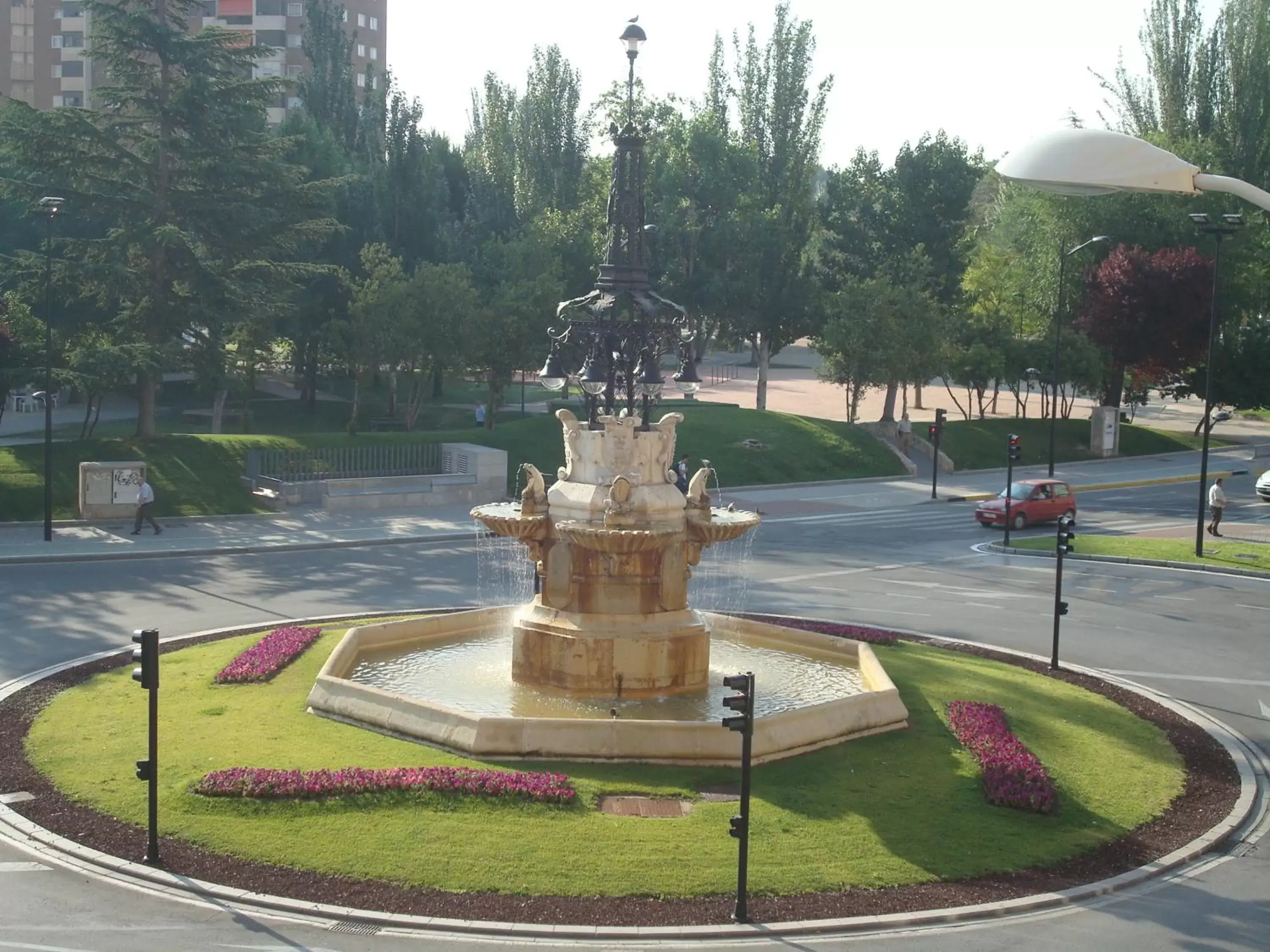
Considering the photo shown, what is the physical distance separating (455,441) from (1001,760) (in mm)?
30292

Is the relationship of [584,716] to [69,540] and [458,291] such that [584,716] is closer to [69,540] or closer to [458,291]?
[69,540]

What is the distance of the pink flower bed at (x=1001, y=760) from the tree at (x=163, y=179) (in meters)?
26.9

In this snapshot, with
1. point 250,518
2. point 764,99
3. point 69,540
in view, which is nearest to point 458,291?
point 250,518

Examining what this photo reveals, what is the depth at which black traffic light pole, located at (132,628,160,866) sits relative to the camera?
13.6m

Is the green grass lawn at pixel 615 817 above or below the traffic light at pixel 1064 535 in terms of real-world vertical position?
below

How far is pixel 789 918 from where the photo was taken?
12.8 metres

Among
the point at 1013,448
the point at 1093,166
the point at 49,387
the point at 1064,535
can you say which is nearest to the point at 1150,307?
the point at 1013,448

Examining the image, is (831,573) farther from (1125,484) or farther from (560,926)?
(1125,484)

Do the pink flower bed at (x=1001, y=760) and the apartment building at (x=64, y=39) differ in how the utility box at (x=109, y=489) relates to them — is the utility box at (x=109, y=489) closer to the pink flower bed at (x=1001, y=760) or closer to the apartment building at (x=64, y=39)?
the pink flower bed at (x=1001, y=760)

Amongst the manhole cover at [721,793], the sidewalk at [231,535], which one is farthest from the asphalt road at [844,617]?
the manhole cover at [721,793]

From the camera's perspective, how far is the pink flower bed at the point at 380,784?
14953 mm

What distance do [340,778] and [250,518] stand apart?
76.0ft

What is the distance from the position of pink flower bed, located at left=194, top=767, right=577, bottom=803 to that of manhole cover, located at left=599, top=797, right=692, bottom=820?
402 millimetres

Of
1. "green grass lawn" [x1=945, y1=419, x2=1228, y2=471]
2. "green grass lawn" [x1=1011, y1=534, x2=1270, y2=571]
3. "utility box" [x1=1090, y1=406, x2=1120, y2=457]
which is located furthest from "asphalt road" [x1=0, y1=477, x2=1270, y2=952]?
"utility box" [x1=1090, y1=406, x2=1120, y2=457]
